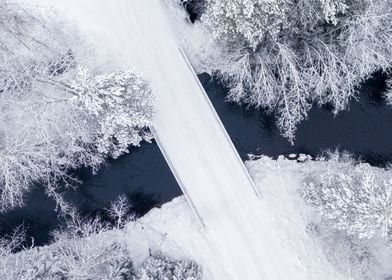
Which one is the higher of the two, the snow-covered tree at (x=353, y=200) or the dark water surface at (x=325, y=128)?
the dark water surface at (x=325, y=128)

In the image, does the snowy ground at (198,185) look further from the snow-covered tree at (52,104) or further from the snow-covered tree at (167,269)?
the snow-covered tree at (52,104)

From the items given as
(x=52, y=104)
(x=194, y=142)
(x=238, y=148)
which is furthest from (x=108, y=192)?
(x=238, y=148)

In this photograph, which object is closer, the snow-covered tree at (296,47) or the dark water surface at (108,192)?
the snow-covered tree at (296,47)

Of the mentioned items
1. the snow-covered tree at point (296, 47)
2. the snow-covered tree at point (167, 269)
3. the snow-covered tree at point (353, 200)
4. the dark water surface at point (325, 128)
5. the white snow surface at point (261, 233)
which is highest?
the snow-covered tree at point (296, 47)

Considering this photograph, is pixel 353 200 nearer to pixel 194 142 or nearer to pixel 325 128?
pixel 325 128

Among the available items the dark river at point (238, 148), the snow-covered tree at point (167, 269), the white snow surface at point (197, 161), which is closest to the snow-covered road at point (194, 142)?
the white snow surface at point (197, 161)

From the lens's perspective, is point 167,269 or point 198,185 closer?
point 167,269
